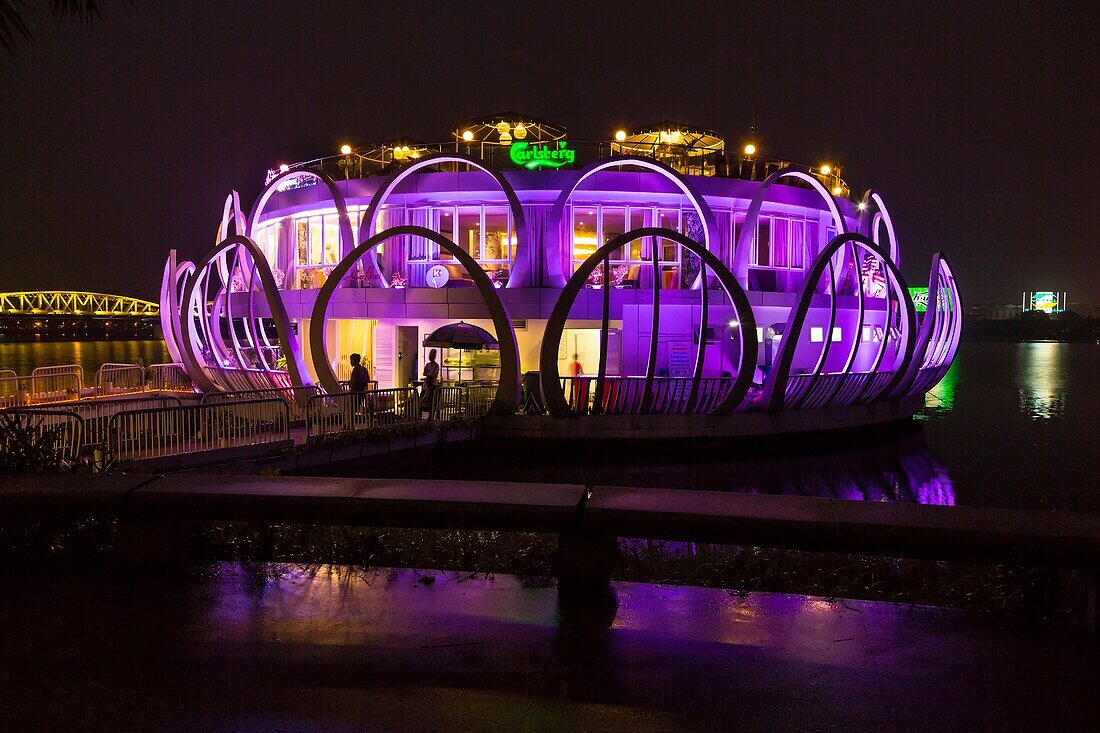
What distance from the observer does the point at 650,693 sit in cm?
391

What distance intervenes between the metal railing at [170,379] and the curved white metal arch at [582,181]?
42.8ft

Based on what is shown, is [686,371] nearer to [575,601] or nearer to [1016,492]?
[1016,492]

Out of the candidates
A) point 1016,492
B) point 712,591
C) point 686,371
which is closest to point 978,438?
point 1016,492

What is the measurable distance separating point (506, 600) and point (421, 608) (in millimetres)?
554

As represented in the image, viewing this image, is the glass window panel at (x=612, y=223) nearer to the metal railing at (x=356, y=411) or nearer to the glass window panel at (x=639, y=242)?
the glass window panel at (x=639, y=242)

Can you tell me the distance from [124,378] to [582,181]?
54.4 feet

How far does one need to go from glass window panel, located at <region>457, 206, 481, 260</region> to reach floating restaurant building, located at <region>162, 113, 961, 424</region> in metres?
0.05

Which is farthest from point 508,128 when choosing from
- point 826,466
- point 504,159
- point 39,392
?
point 39,392

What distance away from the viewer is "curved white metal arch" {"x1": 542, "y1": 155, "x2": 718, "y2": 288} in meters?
22.2

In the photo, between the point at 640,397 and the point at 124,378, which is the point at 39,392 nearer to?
the point at 124,378

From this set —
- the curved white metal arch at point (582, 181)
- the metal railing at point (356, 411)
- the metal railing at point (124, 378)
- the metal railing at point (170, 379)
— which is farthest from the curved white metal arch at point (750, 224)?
the metal railing at point (124, 378)

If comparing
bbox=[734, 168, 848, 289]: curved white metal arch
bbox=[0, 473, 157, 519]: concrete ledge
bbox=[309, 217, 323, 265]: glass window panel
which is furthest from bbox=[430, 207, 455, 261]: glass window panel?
bbox=[0, 473, 157, 519]: concrete ledge

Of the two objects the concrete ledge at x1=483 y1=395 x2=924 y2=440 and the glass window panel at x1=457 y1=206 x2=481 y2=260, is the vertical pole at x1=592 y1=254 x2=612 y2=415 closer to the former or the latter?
the concrete ledge at x1=483 y1=395 x2=924 y2=440

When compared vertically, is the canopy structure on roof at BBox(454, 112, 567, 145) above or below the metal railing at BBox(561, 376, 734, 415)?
above
